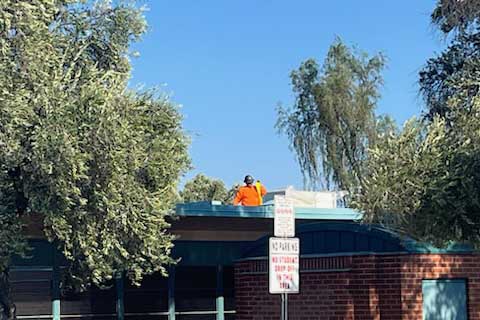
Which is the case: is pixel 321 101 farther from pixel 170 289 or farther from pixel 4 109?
pixel 4 109

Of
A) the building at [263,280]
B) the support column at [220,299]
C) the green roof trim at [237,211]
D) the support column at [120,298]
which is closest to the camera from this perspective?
the building at [263,280]

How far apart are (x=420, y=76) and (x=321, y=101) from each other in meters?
18.5

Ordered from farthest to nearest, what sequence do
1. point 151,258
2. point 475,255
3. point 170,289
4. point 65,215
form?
point 170,289 < point 475,255 < point 151,258 < point 65,215

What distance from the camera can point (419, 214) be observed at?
11734 mm

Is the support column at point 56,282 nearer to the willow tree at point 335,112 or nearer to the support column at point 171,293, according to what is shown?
the support column at point 171,293

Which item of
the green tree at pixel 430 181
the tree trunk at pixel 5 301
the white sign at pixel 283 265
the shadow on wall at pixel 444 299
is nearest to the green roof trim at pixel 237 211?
the shadow on wall at pixel 444 299

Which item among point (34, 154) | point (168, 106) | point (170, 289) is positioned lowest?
point (170, 289)

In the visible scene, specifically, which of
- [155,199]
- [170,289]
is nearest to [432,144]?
[155,199]

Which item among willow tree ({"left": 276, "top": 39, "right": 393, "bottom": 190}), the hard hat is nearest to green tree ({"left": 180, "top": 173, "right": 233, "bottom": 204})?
willow tree ({"left": 276, "top": 39, "right": 393, "bottom": 190})

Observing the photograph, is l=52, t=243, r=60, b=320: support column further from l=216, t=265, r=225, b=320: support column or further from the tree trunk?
l=216, t=265, r=225, b=320: support column

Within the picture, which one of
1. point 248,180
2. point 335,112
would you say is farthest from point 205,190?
point 248,180

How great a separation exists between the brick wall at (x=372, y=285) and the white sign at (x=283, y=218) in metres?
4.21

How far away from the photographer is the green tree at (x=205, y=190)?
49.9 meters

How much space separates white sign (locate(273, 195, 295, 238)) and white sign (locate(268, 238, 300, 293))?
0.11m
